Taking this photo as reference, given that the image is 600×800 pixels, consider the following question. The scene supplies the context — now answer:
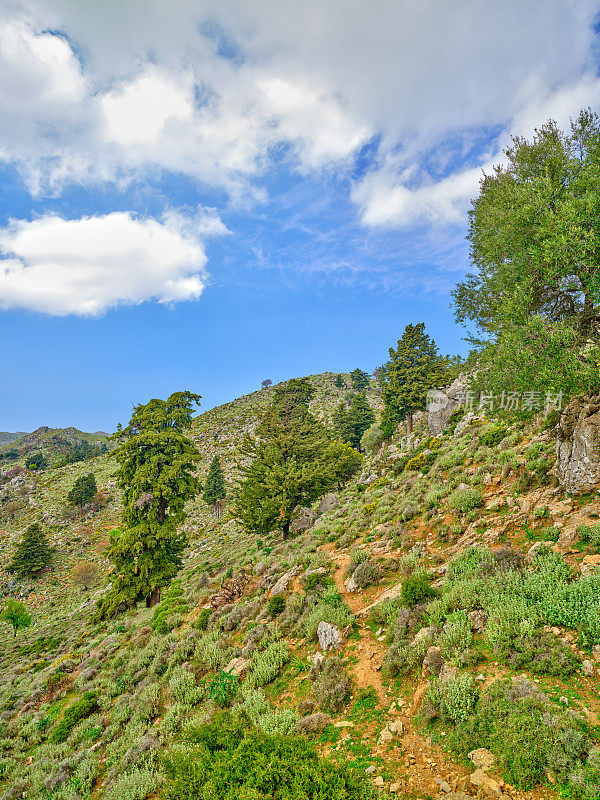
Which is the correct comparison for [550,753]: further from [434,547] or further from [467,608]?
[434,547]

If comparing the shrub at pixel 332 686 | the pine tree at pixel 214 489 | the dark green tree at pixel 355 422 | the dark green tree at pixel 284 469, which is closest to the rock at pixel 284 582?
the shrub at pixel 332 686

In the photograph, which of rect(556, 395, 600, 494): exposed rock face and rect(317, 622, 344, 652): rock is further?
Result: rect(556, 395, 600, 494): exposed rock face

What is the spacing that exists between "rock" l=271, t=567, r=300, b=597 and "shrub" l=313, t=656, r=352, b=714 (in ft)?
17.4

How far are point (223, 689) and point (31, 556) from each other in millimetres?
50803

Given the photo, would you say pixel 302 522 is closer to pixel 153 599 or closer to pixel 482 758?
pixel 153 599

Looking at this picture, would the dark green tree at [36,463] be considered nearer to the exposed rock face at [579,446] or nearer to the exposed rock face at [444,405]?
the exposed rock face at [444,405]

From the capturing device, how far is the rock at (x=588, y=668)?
5508mm

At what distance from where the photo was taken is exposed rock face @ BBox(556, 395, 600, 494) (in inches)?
386

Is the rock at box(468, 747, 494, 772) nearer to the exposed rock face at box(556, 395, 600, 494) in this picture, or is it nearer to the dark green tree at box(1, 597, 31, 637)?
the exposed rock face at box(556, 395, 600, 494)

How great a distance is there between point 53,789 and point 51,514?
64.4m

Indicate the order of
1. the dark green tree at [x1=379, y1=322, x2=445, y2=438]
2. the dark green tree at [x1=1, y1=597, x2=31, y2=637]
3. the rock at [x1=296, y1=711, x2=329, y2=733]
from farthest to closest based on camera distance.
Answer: the dark green tree at [x1=379, y1=322, x2=445, y2=438] → the dark green tree at [x1=1, y1=597, x2=31, y2=637] → the rock at [x1=296, y1=711, x2=329, y2=733]

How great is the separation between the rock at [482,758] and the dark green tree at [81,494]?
68.7 m

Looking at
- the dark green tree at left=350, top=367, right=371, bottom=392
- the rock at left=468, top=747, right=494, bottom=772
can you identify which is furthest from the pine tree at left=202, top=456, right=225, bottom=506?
the dark green tree at left=350, top=367, right=371, bottom=392

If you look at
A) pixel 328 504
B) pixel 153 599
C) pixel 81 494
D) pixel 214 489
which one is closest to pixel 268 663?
pixel 153 599
